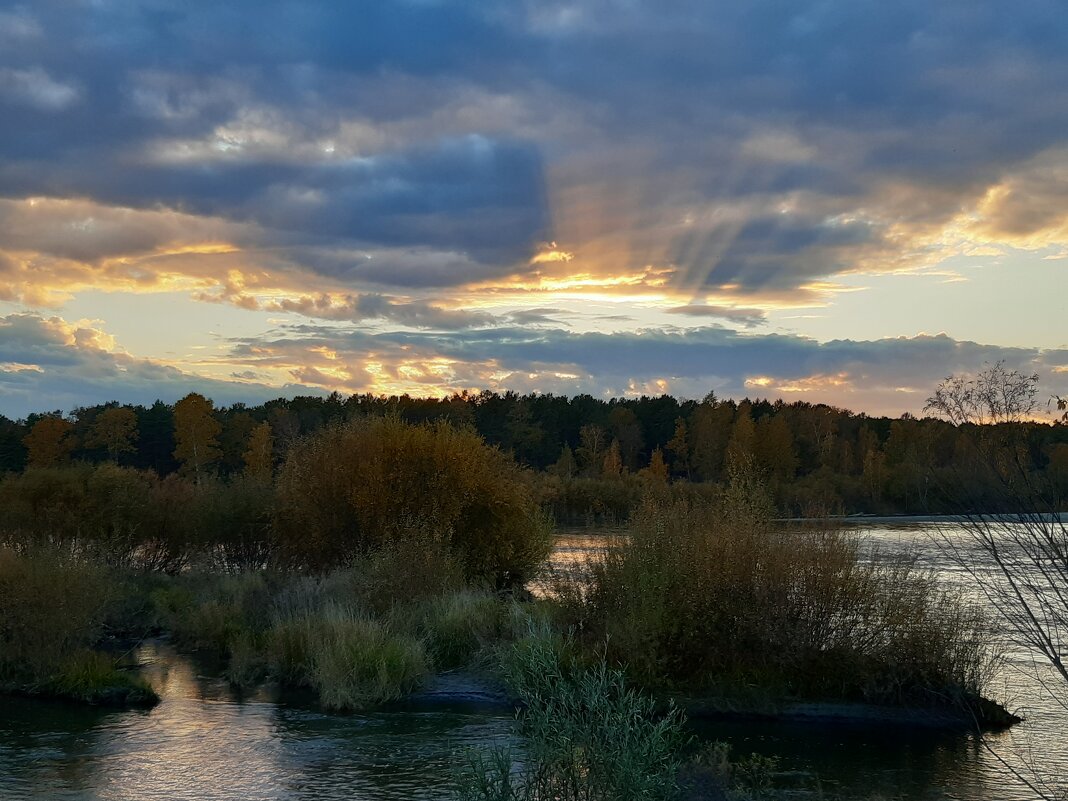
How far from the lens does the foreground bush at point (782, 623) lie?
1681cm

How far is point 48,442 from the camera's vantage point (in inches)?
3113

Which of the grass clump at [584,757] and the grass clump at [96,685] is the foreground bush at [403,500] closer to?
the grass clump at [96,685]

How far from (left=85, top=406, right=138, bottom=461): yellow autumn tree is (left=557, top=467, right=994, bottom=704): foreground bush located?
7715 cm

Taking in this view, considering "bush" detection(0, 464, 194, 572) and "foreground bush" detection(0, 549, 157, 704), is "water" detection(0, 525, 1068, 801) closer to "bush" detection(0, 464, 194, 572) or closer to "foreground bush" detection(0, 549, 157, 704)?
"foreground bush" detection(0, 549, 157, 704)

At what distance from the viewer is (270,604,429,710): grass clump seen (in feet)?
59.1

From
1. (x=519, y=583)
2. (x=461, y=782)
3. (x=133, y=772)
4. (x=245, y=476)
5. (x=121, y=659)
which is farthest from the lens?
(x=245, y=476)

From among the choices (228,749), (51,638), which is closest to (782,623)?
(228,749)

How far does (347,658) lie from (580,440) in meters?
99.6

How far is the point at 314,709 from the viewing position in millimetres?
17797

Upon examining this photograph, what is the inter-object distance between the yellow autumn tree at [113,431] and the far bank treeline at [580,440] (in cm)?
12

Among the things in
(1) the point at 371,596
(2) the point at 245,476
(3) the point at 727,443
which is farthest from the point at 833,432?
(1) the point at 371,596

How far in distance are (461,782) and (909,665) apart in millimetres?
11786

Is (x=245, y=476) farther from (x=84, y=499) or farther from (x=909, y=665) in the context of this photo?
(x=909, y=665)

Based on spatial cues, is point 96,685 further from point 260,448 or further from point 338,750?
point 260,448
